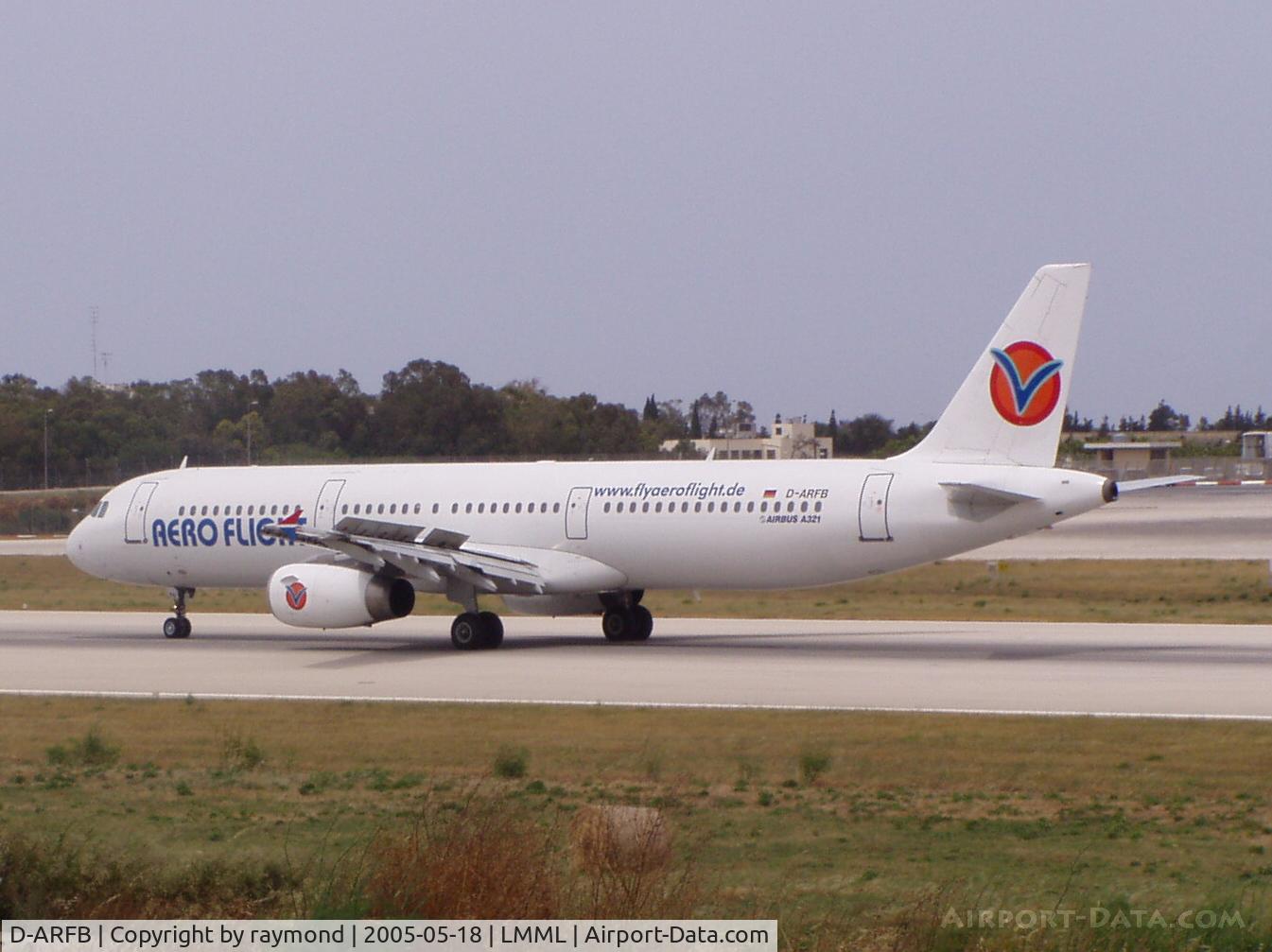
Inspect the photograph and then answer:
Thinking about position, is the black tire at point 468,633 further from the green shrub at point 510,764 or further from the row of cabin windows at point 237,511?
the green shrub at point 510,764

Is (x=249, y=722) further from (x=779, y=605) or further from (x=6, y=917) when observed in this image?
(x=779, y=605)

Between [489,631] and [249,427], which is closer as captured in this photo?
[489,631]

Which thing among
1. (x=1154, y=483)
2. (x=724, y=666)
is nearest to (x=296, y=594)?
(x=724, y=666)

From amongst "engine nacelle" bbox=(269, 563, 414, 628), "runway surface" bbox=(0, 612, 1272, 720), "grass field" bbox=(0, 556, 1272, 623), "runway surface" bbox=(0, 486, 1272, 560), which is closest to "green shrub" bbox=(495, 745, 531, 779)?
"runway surface" bbox=(0, 612, 1272, 720)

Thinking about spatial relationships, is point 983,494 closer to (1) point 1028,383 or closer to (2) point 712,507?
(1) point 1028,383

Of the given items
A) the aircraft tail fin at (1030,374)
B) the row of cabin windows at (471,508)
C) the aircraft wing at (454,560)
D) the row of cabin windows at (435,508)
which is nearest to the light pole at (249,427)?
the row of cabin windows at (471,508)

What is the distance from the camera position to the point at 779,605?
4053cm

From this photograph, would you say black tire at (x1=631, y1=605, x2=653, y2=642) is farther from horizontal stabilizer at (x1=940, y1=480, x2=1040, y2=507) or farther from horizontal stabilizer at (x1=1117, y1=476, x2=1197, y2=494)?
horizontal stabilizer at (x1=1117, y1=476, x2=1197, y2=494)

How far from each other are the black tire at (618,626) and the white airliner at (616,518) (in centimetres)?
4

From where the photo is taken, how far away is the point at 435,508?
31625 mm

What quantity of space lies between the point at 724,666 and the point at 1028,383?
646cm

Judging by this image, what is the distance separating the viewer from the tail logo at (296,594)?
28.2 meters

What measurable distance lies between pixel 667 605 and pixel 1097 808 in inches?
1087

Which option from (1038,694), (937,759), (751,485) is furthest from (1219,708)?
(751,485)
